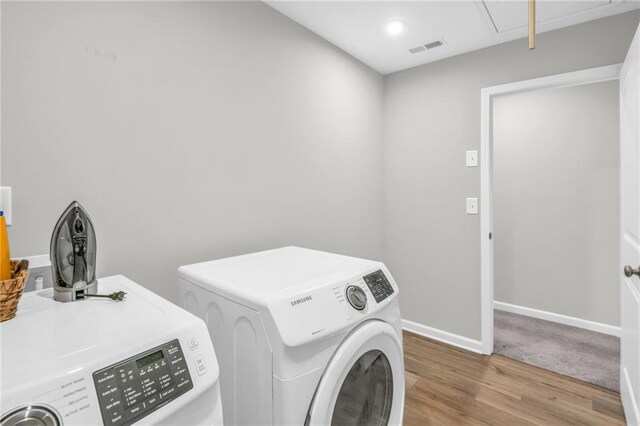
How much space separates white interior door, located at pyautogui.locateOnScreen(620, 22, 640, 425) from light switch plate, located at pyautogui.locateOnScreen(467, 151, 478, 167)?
80 cm

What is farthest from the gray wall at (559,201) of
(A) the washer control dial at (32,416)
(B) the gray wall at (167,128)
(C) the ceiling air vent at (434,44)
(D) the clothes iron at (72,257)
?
(A) the washer control dial at (32,416)

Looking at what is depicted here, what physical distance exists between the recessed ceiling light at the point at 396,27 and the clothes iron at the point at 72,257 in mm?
1965

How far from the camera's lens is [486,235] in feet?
7.77

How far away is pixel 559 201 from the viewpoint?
2967 millimetres

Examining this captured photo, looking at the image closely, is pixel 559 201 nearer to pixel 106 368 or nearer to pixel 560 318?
pixel 560 318

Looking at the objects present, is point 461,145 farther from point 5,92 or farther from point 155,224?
point 5,92

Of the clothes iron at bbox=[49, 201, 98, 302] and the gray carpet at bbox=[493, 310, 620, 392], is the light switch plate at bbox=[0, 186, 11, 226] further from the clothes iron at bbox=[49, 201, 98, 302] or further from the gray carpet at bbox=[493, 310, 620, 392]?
the gray carpet at bbox=[493, 310, 620, 392]

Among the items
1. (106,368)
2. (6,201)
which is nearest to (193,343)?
(106,368)

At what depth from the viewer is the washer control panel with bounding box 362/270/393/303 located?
1.21 m

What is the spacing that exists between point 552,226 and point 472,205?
3.93 feet

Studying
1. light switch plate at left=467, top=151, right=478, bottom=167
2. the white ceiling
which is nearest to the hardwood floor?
light switch plate at left=467, top=151, right=478, bottom=167

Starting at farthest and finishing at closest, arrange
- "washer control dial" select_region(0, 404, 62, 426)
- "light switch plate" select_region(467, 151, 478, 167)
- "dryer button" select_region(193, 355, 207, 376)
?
"light switch plate" select_region(467, 151, 478, 167)
"dryer button" select_region(193, 355, 207, 376)
"washer control dial" select_region(0, 404, 62, 426)

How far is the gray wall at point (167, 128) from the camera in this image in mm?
1095

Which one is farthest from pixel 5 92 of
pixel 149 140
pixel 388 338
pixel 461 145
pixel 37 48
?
pixel 461 145
